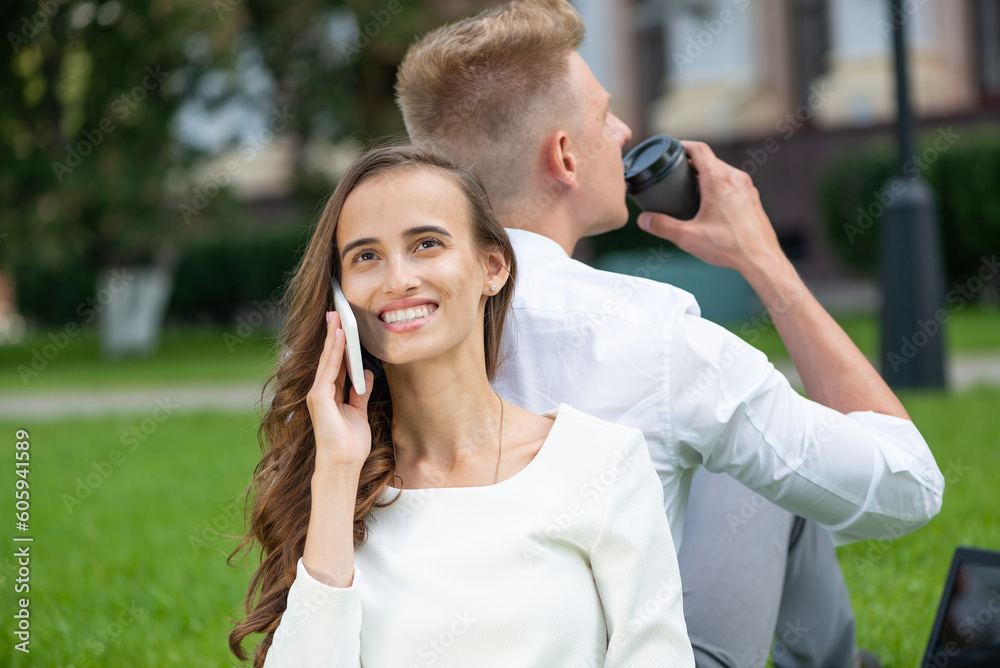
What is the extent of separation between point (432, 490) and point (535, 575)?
0.75 feet

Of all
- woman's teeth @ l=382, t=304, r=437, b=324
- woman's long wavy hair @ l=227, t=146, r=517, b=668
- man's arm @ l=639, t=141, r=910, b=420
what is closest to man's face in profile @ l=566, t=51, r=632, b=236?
man's arm @ l=639, t=141, r=910, b=420

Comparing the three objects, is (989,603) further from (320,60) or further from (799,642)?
(320,60)

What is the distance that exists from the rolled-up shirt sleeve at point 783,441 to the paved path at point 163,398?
5.83m

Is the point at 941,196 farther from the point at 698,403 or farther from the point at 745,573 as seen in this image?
the point at 698,403

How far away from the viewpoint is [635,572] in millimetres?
1698

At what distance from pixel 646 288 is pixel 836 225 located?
12837mm

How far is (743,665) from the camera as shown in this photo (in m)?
2.28

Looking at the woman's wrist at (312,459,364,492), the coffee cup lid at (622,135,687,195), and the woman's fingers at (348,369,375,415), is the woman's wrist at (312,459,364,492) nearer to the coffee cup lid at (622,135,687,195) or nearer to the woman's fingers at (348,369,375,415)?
the woman's fingers at (348,369,375,415)

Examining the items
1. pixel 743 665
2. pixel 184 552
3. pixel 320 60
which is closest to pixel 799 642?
pixel 743 665

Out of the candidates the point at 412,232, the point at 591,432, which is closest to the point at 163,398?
the point at 412,232

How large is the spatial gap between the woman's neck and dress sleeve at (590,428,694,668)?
10.3 inches

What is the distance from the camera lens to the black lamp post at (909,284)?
689cm

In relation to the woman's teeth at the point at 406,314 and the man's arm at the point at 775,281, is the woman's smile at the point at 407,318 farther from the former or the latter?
the man's arm at the point at 775,281

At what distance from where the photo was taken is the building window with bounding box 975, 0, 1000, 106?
16.1m
